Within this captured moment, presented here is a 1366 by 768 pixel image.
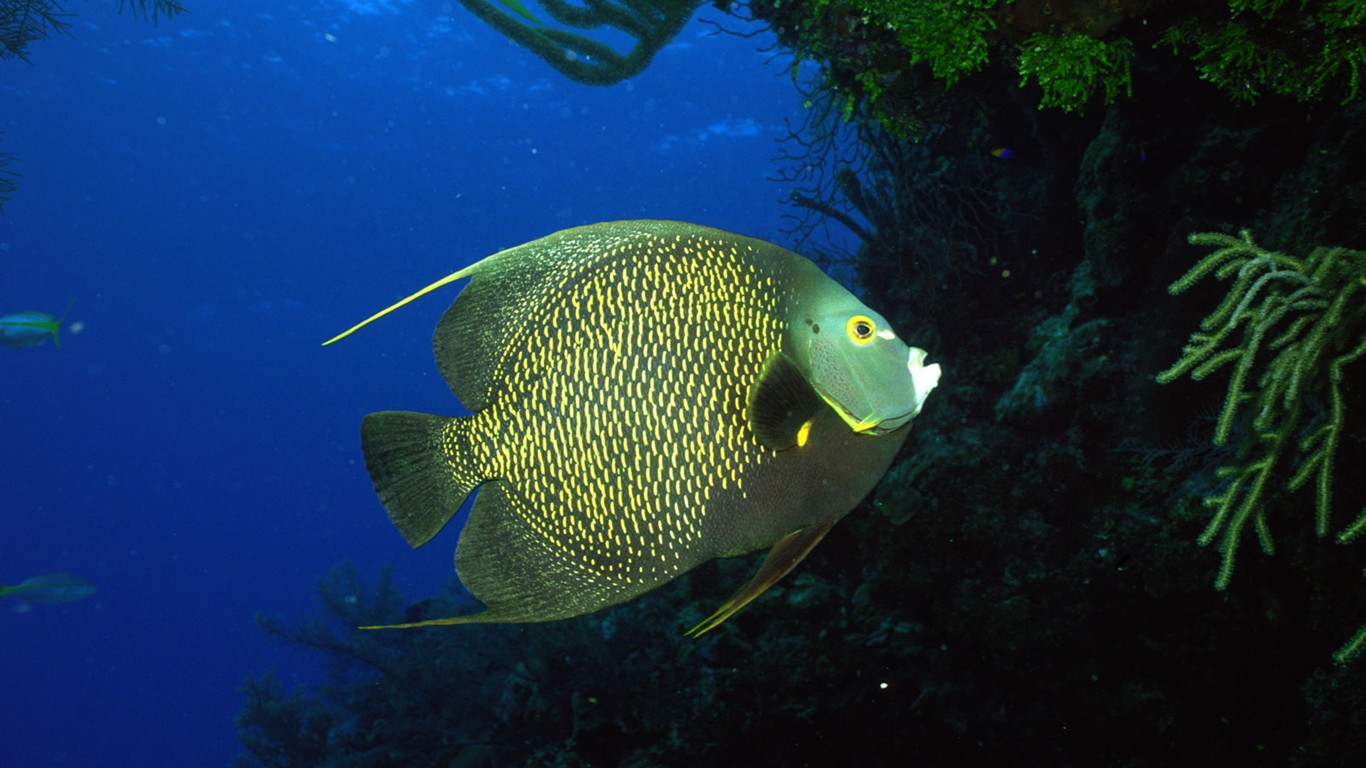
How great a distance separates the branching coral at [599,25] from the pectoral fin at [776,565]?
413 centimetres

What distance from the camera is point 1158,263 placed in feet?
14.8

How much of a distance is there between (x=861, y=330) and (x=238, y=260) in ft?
202

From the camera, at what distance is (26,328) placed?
7609mm

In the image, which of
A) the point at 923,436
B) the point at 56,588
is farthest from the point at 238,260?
the point at 923,436

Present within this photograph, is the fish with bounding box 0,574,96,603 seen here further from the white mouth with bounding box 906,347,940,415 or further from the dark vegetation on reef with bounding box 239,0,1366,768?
the white mouth with bounding box 906,347,940,415

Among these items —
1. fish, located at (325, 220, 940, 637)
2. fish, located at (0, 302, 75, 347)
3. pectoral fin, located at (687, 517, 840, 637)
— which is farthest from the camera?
fish, located at (0, 302, 75, 347)

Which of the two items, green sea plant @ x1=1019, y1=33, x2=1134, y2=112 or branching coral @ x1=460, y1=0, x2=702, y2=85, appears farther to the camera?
branching coral @ x1=460, y1=0, x2=702, y2=85

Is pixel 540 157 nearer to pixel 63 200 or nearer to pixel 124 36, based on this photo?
pixel 124 36

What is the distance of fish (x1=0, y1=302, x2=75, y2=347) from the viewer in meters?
7.19

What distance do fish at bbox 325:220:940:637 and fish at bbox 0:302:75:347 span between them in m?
8.30

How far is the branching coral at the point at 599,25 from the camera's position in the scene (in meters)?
4.64

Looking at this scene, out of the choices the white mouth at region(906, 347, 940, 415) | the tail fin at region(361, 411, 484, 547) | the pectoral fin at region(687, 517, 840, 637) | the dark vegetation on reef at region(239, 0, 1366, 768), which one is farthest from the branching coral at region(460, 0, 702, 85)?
the pectoral fin at region(687, 517, 840, 637)

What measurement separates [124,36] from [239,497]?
52.3 m

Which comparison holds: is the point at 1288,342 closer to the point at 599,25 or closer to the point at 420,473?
the point at 420,473
